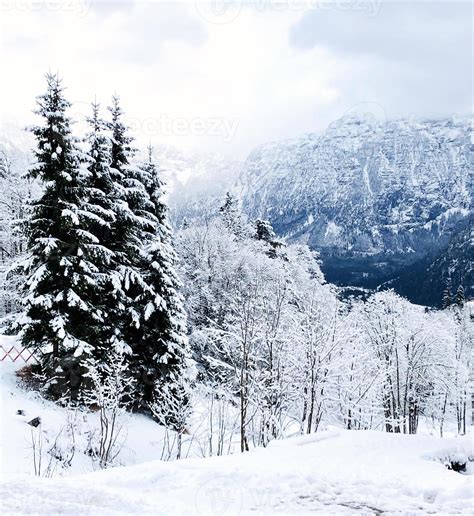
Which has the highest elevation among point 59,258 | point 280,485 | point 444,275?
point 444,275

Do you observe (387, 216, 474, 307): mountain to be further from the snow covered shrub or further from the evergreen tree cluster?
the snow covered shrub

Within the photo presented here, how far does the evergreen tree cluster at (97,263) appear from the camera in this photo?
15.8 metres

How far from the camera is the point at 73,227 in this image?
52.9 ft

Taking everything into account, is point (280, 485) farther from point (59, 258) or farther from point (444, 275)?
point (444, 275)

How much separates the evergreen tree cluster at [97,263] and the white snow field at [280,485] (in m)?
8.11

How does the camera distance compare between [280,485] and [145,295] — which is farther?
[145,295]

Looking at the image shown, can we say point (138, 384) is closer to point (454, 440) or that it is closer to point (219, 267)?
point (454, 440)

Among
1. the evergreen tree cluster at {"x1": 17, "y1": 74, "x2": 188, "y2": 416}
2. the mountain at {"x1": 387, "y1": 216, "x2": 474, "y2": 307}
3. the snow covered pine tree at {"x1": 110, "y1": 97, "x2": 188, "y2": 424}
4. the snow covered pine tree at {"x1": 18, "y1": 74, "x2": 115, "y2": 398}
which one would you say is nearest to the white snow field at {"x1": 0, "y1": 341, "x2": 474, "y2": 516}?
the evergreen tree cluster at {"x1": 17, "y1": 74, "x2": 188, "y2": 416}

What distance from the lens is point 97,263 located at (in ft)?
58.4

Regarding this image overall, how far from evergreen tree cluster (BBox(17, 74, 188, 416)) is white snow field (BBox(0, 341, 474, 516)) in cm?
811

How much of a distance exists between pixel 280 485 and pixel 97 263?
44.7ft

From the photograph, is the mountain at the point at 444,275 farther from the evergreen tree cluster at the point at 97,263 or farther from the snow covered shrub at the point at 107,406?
the snow covered shrub at the point at 107,406

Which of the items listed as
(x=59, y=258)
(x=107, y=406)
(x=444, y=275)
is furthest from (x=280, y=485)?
(x=444, y=275)

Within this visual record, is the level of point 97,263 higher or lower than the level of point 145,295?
higher
